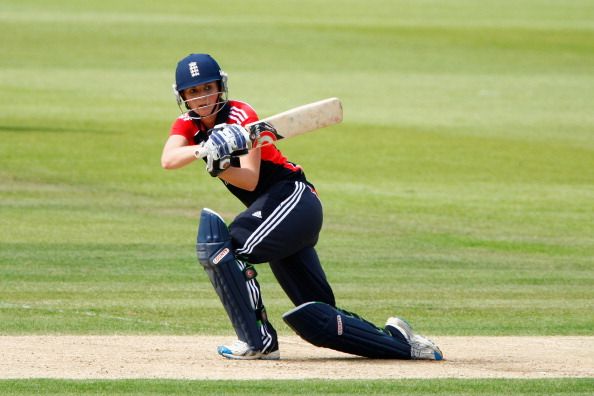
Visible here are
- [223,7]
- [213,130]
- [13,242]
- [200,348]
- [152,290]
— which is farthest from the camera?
[223,7]

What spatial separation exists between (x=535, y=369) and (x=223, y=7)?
64253 mm

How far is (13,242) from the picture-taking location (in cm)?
1473

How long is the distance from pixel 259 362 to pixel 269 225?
799 mm

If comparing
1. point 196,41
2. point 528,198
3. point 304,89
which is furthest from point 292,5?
point 528,198

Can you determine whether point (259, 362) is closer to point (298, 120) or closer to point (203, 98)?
point (298, 120)

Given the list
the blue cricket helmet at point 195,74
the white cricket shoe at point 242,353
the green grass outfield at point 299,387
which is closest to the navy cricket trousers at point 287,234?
the white cricket shoe at point 242,353

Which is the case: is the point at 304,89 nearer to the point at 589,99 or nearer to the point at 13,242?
the point at 589,99

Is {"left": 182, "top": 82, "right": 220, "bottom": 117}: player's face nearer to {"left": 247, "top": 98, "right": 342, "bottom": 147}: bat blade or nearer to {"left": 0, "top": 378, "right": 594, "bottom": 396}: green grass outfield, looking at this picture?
{"left": 247, "top": 98, "right": 342, "bottom": 147}: bat blade

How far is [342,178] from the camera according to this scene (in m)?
22.6

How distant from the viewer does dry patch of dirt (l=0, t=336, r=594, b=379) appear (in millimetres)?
7426

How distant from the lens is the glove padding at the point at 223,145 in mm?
7258

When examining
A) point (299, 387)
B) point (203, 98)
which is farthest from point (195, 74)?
point (299, 387)

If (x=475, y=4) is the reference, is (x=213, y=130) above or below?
above

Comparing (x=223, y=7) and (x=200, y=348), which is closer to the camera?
(x=200, y=348)
